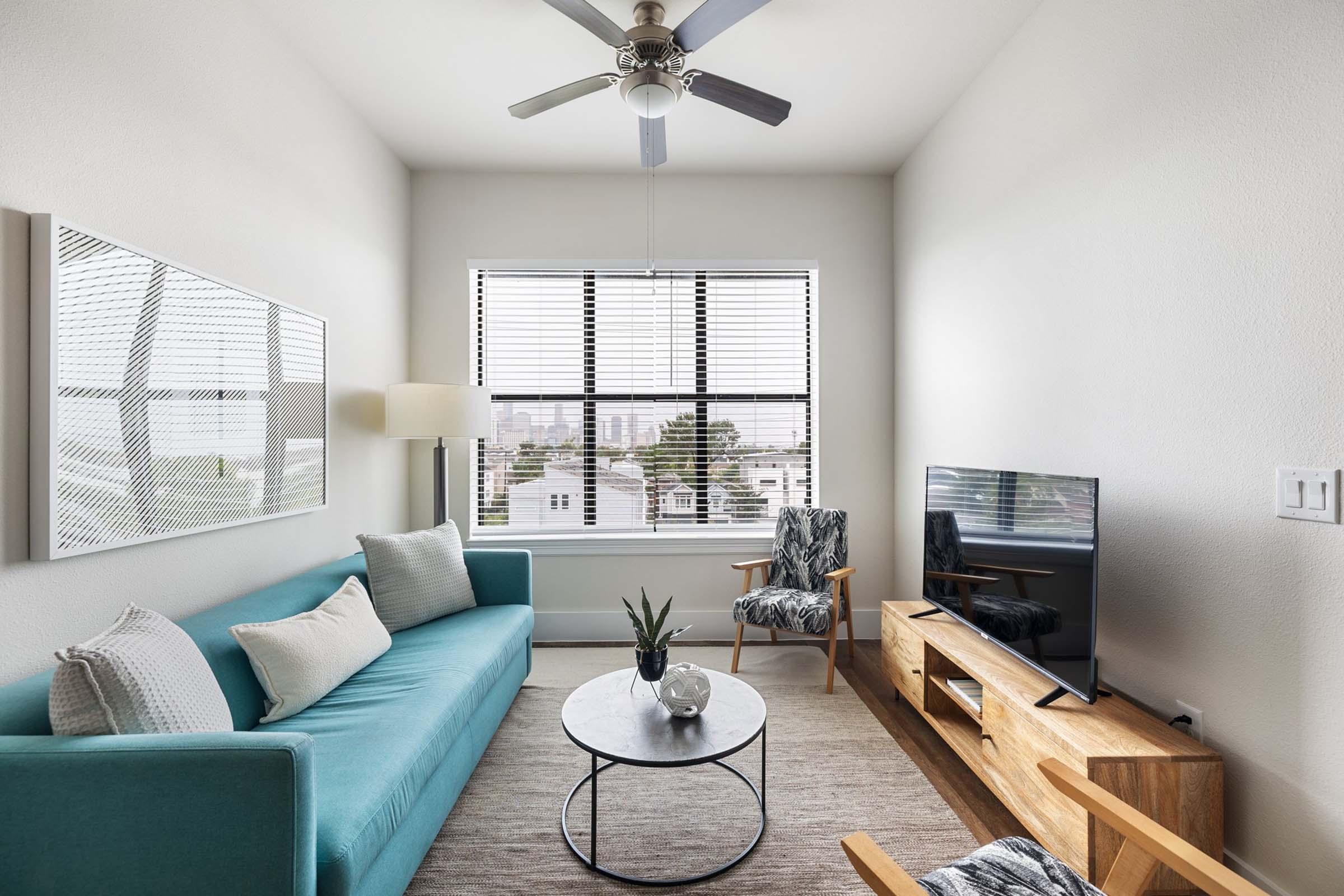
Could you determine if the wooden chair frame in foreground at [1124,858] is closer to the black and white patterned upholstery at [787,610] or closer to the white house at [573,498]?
the black and white patterned upholstery at [787,610]

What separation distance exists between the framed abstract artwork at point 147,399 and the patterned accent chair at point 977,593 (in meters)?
2.68

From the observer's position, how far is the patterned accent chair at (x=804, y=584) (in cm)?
319

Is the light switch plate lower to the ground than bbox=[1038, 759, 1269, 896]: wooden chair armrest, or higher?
higher

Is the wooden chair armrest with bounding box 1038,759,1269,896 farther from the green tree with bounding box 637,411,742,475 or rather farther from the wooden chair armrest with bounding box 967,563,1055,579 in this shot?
the green tree with bounding box 637,411,742,475

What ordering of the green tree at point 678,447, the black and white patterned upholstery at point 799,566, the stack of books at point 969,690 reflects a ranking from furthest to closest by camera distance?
the green tree at point 678,447 < the black and white patterned upholstery at point 799,566 < the stack of books at point 969,690

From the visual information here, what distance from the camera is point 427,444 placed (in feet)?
13.0

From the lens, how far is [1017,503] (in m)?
2.18

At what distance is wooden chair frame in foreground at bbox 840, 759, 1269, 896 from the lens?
1.08m

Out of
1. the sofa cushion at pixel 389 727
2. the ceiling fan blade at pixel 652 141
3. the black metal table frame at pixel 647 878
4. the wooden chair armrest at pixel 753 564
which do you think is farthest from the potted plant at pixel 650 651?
the ceiling fan blade at pixel 652 141

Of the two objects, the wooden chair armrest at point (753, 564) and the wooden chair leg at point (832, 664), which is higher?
the wooden chair armrest at point (753, 564)

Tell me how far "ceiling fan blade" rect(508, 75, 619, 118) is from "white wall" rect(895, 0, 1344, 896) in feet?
5.47

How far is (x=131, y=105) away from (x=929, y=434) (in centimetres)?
351

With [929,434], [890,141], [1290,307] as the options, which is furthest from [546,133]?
[1290,307]

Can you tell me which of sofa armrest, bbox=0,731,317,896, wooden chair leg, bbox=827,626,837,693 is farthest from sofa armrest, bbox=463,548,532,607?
sofa armrest, bbox=0,731,317,896
